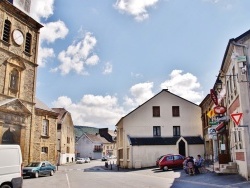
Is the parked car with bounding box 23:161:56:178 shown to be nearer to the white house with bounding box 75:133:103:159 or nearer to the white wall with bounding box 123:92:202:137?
the white wall with bounding box 123:92:202:137

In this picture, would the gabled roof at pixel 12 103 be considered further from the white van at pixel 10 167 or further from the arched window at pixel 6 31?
the white van at pixel 10 167

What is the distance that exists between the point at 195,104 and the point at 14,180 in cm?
3086

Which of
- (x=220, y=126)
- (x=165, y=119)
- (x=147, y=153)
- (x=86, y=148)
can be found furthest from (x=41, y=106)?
(x=86, y=148)

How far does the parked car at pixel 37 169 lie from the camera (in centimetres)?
2475

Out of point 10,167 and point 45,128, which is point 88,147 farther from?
point 10,167

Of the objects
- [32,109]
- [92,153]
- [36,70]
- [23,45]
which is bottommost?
[92,153]

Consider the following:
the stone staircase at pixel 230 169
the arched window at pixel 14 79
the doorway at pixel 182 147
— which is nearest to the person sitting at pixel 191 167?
the stone staircase at pixel 230 169

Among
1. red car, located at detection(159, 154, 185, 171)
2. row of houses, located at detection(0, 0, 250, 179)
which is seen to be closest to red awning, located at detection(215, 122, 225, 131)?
row of houses, located at detection(0, 0, 250, 179)

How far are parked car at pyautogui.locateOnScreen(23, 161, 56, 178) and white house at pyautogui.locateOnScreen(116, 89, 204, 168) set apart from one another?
11.5m

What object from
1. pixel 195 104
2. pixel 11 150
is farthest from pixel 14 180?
pixel 195 104

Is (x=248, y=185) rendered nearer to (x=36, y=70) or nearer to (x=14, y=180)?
(x=14, y=180)

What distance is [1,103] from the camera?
88.6 ft

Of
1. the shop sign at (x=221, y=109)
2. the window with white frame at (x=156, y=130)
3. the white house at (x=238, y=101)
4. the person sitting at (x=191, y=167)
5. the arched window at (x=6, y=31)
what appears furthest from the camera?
the window with white frame at (x=156, y=130)

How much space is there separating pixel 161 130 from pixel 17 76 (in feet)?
61.4
